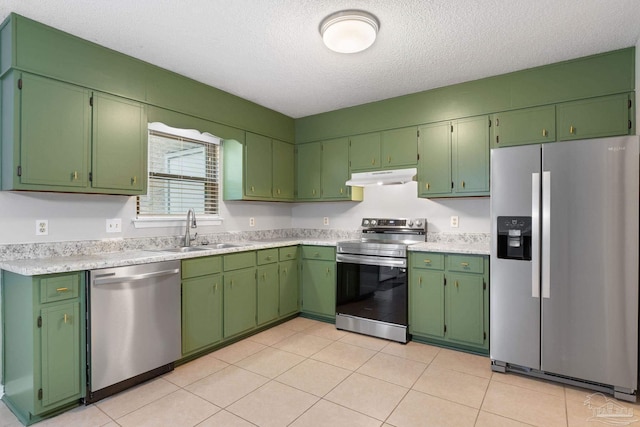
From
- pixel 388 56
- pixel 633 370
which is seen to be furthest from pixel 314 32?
pixel 633 370

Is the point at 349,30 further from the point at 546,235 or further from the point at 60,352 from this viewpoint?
the point at 60,352

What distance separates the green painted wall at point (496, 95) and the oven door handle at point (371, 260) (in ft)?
4.83

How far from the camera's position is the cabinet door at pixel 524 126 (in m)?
2.97

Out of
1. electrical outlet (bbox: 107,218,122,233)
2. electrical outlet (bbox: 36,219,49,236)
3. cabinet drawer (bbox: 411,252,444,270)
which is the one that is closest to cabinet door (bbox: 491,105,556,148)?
cabinet drawer (bbox: 411,252,444,270)

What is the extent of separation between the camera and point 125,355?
237cm

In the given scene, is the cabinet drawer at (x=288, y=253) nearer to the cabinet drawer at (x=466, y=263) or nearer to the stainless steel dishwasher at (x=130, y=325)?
the stainless steel dishwasher at (x=130, y=325)

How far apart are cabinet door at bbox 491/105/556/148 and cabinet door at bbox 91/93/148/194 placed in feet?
10.3

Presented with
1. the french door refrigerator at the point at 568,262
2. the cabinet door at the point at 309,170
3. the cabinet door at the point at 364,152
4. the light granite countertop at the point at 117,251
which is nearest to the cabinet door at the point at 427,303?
the light granite countertop at the point at 117,251

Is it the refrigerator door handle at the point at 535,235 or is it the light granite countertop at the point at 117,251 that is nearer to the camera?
the light granite countertop at the point at 117,251

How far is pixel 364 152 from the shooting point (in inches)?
158

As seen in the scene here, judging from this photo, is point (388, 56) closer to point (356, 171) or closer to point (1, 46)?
point (356, 171)

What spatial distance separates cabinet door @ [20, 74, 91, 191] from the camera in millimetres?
2215

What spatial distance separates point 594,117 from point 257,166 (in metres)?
3.21

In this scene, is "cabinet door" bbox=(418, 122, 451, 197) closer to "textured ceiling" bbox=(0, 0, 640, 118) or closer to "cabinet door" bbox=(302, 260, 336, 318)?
"textured ceiling" bbox=(0, 0, 640, 118)
